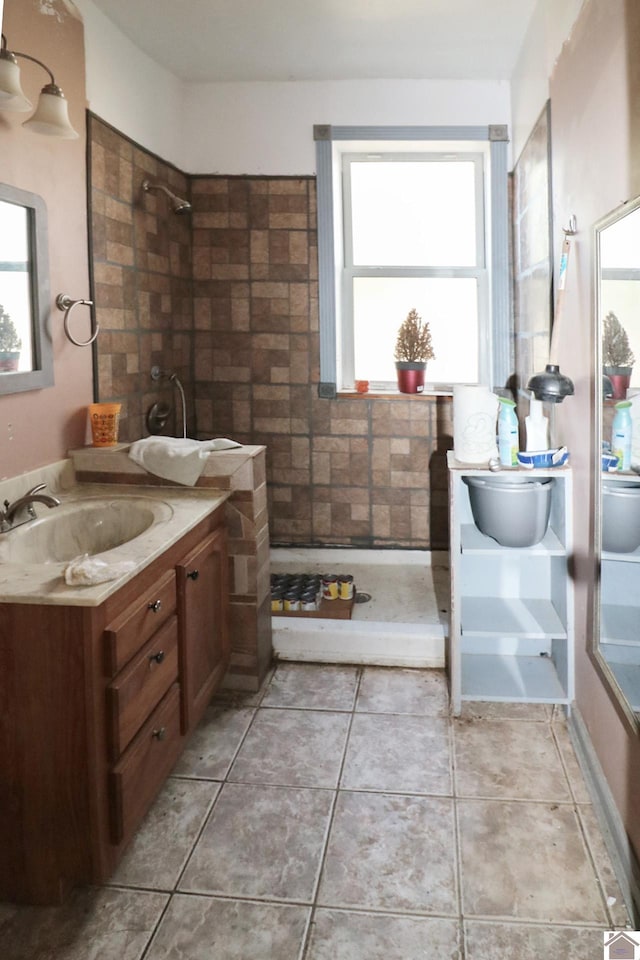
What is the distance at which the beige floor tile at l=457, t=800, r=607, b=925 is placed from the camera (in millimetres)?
1811

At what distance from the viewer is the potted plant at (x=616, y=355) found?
1.83m

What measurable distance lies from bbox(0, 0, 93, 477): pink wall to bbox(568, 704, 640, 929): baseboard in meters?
2.00

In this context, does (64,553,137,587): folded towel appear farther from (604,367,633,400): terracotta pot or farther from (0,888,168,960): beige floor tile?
(604,367,633,400): terracotta pot

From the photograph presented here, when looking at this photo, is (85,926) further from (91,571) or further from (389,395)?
(389,395)

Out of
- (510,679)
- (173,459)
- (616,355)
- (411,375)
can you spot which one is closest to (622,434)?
(616,355)

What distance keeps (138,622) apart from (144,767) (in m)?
0.39

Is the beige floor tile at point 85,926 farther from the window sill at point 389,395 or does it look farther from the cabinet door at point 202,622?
the window sill at point 389,395

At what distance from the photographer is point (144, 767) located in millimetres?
2002

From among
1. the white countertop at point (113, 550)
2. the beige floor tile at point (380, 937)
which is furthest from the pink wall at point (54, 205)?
the beige floor tile at point (380, 937)

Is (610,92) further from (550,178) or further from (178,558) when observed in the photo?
(178,558)

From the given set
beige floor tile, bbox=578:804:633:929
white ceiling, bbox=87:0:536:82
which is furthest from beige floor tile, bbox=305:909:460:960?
white ceiling, bbox=87:0:536:82

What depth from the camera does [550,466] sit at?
262 centimetres

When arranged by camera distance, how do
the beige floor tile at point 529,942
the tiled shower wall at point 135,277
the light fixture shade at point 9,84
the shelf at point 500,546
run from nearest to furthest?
the beige floor tile at point 529,942, the light fixture shade at point 9,84, the shelf at point 500,546, the tiled shower wall at point 135,277

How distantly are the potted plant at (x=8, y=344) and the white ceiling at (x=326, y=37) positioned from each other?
1505mm
